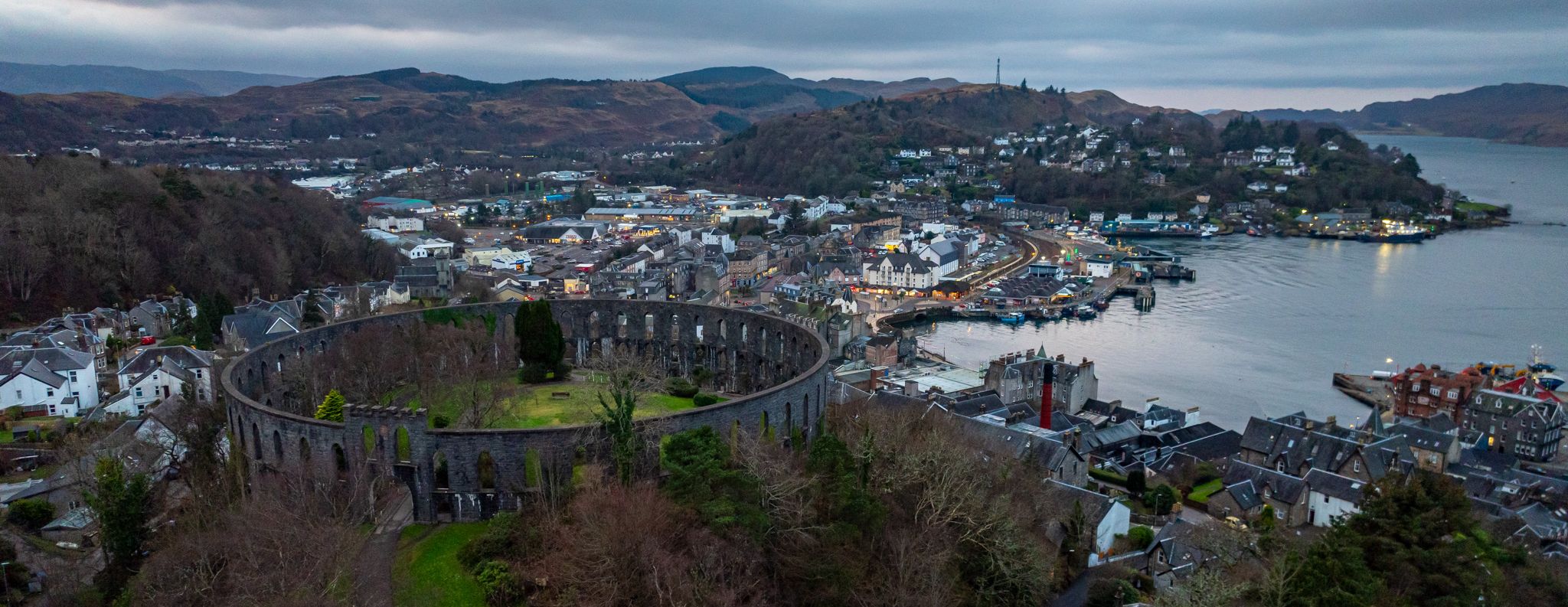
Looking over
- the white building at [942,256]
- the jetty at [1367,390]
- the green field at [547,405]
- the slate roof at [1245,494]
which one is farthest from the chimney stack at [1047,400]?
the white building at [942,256]

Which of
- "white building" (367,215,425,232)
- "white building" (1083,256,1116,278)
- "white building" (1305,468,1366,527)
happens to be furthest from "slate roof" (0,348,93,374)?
"white building" (1083,256,1116,278)

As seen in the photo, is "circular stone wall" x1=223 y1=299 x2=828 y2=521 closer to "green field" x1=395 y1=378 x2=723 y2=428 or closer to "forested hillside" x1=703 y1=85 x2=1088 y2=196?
"green field" x1=395 y1=378 x2=723 y2=428

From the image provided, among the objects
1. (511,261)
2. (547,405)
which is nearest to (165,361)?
(547,405)

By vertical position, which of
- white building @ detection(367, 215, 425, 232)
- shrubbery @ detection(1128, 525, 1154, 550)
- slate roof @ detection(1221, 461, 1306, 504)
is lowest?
shrubbery @ detection(1128, 525, 1154, 550)

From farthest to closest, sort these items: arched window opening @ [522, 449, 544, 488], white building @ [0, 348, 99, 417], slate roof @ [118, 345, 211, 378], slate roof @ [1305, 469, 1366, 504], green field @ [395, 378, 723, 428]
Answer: slate roof @ [118, 345, 211, 378] < white building @ [0, 348, 99, 417] < slate roof @ [1305, 469, 1366, 504] < green field @ [395, 378, 723, 428] < arched window opening @ [522, 449, 544, 488]

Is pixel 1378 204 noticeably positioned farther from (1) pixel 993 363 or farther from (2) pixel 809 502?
(2) pixel 809 502

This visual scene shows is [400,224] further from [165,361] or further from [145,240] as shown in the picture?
[165,361]

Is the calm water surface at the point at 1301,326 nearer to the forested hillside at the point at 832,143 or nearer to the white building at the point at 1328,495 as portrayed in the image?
the white building at the point at 1328,495
